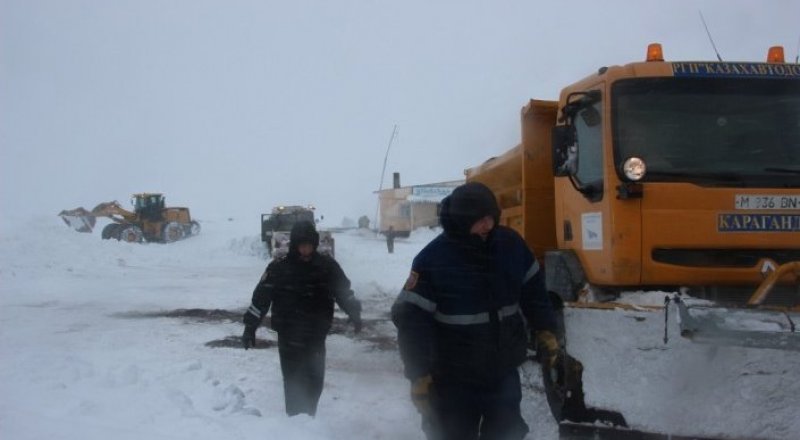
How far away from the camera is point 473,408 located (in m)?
3.48

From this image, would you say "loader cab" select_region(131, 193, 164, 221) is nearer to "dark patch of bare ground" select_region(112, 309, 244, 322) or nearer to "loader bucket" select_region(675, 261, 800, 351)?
"dark patch of bare ground" select_region(112, 309, 244, 322)

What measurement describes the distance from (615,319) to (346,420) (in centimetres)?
251

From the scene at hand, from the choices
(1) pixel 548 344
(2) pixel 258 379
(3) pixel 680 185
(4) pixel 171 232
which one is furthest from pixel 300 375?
(4) pixel 171 232

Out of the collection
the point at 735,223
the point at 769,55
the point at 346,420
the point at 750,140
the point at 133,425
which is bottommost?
the point at 346,420

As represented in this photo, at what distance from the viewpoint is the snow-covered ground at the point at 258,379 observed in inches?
152

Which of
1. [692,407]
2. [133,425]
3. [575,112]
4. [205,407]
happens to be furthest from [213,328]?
[692,407]

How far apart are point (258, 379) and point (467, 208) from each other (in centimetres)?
443

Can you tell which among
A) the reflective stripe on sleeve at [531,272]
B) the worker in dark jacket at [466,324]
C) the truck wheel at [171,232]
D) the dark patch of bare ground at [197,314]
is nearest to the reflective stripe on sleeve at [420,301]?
the worker in dark jacket at [466,324]

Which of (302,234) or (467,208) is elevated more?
(467,208)

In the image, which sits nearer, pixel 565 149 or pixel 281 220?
pixel 565 149

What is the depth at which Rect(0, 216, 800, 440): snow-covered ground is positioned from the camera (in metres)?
3.86

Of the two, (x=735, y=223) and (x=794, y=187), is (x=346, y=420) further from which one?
(x=794, y=187)

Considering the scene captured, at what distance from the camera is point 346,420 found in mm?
5648

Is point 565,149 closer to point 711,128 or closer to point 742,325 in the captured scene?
point 711,128
